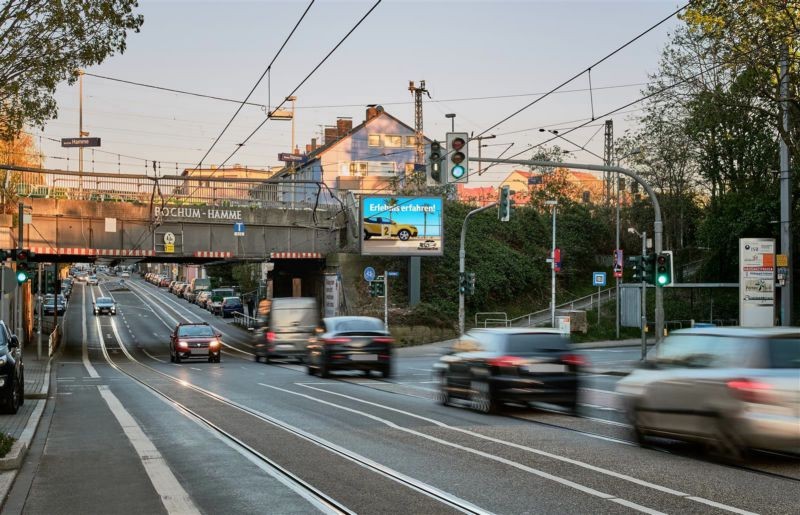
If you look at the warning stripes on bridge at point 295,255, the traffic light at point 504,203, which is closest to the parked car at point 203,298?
the warning stripes on bridge at point 295,255

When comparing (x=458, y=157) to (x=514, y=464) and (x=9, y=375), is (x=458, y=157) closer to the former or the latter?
(x=9, y=375)

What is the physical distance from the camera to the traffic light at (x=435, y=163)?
2248 cm

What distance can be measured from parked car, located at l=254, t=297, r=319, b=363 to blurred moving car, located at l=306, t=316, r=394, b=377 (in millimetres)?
9353

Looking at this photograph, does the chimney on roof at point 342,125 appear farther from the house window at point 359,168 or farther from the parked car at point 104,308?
the parked car at point 104,308

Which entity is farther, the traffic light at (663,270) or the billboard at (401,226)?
the billboard at (401,226)

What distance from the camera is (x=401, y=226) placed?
5344cm

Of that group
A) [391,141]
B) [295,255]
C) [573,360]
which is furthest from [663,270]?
[391,141]

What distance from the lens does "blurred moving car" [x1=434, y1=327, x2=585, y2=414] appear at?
1609 centimetres

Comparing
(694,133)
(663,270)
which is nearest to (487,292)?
(694,133)

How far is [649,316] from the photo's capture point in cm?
5353

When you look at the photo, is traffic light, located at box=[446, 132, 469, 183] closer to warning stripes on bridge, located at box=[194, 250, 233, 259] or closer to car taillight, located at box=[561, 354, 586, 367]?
car taillight, located at box=[561, 354, 586, 367]

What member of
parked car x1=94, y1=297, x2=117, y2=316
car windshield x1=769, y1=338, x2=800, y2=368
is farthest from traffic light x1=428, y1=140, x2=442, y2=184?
parked car x1=94, y1=297, x2=117, y2=316

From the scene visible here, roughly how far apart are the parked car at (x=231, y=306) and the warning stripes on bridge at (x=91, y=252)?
29.8 m

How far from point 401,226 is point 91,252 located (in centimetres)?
1661
